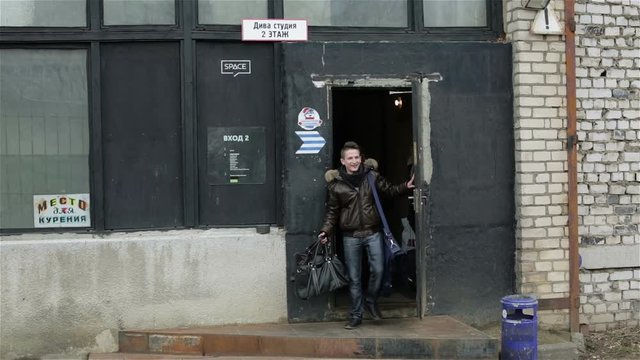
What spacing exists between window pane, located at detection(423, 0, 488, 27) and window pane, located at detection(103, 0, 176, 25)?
8.73ft

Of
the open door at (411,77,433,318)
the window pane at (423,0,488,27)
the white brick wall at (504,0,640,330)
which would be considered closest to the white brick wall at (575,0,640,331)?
the white brick wall at (504,0,640,330)

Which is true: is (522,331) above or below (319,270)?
below

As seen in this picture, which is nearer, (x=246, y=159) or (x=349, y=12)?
(x=246, y=159)

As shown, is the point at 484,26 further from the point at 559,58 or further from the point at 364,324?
the point at 364,324

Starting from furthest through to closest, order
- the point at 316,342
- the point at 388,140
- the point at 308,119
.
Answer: the point at 388,140, the point at 308,119, the point at 316,342

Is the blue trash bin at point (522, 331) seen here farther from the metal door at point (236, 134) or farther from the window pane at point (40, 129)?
the window pane at point (40, 129)

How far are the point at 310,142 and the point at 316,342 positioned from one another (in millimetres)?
1955

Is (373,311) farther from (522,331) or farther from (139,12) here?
(139,12)

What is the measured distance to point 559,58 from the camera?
23.5ft

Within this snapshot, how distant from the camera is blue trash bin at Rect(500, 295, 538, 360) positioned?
6047mm

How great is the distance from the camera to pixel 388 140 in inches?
388

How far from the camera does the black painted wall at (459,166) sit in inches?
272

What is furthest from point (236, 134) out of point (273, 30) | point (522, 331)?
point (522, 331)

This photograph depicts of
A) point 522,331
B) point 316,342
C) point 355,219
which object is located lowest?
point 316,342
